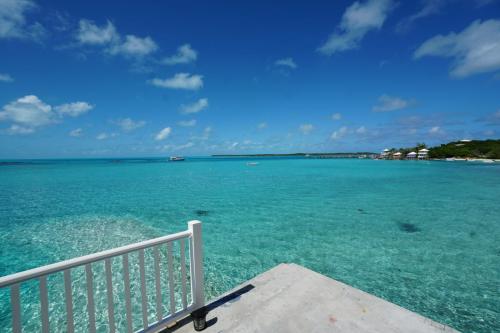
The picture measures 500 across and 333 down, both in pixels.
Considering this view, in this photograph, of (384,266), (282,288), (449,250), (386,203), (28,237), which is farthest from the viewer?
(386,203)

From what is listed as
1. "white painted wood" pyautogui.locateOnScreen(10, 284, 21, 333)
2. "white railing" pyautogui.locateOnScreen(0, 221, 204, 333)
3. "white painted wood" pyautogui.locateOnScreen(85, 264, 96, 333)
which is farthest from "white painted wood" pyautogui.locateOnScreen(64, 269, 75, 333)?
"white painted wood" pyautogui.locateOnScreen(10, 284, 21, 333)

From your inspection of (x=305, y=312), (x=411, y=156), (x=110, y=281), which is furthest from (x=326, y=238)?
(x=411, y=156)

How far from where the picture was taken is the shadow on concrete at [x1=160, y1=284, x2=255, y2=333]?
2.62 metres

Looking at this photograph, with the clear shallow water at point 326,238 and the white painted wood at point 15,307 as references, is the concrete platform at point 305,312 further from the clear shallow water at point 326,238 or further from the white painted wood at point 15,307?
the clear shallow water at point 326,238

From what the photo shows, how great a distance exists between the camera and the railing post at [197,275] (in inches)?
104

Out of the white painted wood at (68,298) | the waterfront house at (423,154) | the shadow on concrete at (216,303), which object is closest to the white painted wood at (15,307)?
the white painted wood at (68,298)

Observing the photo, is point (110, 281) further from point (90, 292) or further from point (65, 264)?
point (65, 264)

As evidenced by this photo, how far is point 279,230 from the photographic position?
8.71 meters

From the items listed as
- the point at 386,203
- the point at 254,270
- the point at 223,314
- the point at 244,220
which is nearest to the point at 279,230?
the point at 244,220

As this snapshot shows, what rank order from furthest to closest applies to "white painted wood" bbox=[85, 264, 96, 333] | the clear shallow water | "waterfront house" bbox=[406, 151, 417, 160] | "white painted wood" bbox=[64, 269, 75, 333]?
1. "waterfront house" bbox=[406, 151, 417, 160]
2. the clear shallow water
3. "white painted wood" bbox=[85, 264, 96, 333]
4. "white painted wood" bbox=[64, 269, 75, 333]

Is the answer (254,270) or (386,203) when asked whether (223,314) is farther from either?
(386,203)

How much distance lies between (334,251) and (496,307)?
325cm

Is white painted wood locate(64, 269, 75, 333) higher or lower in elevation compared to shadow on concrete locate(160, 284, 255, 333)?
higher

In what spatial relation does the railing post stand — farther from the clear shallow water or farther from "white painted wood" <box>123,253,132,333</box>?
the clear shallow water
